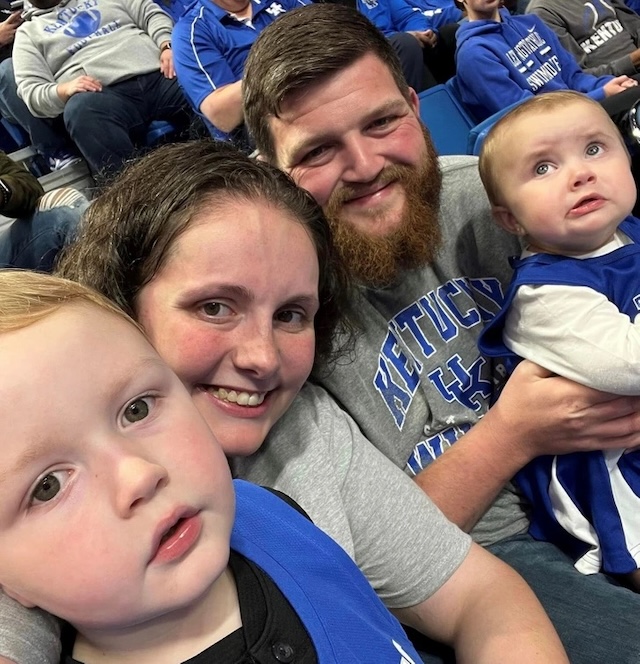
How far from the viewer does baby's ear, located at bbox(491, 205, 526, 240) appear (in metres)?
1.36

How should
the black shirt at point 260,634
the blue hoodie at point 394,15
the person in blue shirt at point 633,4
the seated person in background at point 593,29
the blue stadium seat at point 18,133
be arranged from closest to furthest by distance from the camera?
the black shirt at point 260,634, the seated person in background at point 593,29, the blue stadium seat at point 18,133, the person in blue shirt at point 633,4, the blue hoodie at point 394,15

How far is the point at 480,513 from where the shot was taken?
4.19 feet

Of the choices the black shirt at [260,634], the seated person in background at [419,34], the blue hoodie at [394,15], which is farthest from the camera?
the blue hoodie at [394,15]

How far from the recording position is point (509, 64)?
10.1ft

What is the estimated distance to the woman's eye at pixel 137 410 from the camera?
670 millimetres

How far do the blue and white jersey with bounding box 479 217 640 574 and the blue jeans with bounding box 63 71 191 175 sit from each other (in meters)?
2.36

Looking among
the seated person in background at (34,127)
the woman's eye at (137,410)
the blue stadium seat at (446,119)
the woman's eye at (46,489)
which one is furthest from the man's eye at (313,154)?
the seated person in background at (34,127)

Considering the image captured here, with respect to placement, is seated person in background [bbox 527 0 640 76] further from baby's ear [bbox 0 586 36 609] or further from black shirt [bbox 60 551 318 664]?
baby's ear [bbox 0 586 36 609]

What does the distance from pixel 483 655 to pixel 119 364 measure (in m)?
0.68

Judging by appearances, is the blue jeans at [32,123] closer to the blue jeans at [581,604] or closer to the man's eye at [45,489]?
the blue jeans at [581,604]

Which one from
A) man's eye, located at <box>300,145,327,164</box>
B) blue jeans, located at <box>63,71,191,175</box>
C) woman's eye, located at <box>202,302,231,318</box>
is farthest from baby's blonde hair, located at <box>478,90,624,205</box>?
blue jeans, located at <box>63,71,191,175</box>

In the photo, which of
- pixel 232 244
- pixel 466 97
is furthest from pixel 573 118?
pixel 466 97

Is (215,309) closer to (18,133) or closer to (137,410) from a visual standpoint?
(137,410)

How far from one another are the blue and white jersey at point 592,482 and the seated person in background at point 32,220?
139 centimetres
